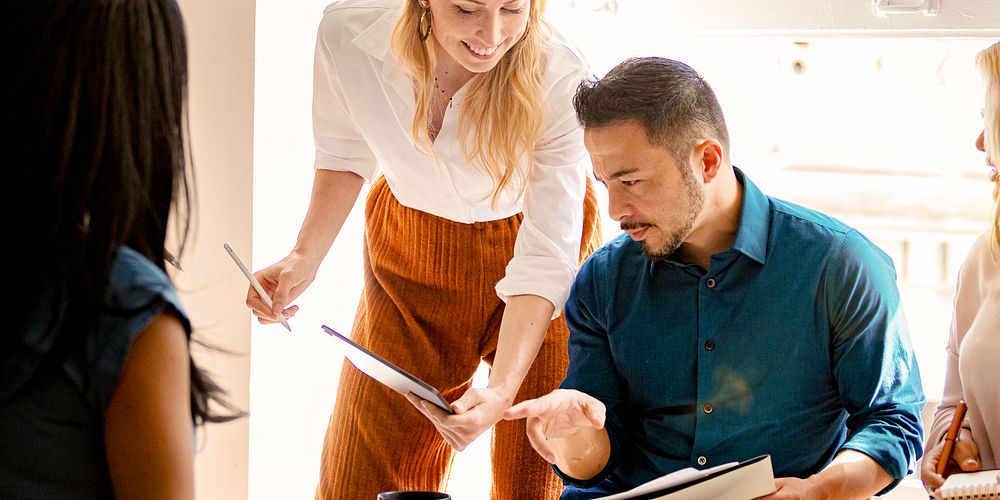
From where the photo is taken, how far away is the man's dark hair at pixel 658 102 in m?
1.62

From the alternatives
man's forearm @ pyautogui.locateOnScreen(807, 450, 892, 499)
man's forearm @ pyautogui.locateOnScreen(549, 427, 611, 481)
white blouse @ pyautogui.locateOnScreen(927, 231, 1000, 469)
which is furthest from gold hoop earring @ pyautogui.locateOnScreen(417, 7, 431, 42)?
white blouse @ pyautogui.locateOnScreen(927, 231, 1000, 469)

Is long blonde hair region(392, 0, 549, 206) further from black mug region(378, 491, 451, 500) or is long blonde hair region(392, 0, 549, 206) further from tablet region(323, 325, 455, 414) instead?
black mug region(378, 491, 451, 500)

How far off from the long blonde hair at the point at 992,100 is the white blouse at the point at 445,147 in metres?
0.71

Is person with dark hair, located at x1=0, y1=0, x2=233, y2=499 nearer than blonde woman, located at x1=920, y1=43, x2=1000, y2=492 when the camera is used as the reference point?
Yes

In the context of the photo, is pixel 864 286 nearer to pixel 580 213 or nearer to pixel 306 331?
pixel 580 213

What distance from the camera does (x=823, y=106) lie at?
2.80 metres

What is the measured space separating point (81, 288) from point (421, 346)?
3.57ft

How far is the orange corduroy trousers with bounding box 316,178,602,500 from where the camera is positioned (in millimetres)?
1892

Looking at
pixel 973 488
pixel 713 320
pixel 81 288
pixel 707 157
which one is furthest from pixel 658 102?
pixel 81 288

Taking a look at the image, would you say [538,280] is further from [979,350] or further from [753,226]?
[979,350]

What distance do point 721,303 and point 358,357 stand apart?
57 cm

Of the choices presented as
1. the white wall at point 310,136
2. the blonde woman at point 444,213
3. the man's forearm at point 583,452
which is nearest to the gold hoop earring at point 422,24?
the blonde woman at point 444,213

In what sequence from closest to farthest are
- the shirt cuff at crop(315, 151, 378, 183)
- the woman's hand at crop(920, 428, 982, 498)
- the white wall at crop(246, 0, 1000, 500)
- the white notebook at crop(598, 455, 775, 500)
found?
the white notebook at crop(598, 455, 775, 500), the woman's hand at crop(920, 428, 982, 498), the shirt cuff at crop(315, 151, 378, 183), the white wall at crop(246, 0, 1000, 500)

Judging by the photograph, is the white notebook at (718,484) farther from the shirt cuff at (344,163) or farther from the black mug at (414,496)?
the shirt cuff at (344,163)
